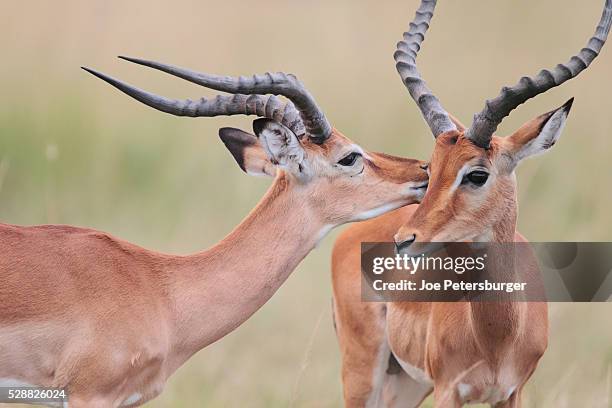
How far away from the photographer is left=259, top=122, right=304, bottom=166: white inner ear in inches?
295

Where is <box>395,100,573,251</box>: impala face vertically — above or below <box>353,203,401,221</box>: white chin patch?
above

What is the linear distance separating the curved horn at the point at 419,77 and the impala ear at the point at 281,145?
0.86m

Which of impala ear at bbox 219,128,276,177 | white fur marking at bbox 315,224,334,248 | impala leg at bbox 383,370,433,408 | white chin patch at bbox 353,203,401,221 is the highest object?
impala ear at bbox 219,128,276,177

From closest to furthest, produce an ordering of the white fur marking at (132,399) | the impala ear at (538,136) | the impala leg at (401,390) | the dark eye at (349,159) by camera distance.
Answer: the white fur marking at (132,399), the impala ear at (538,136), the dark eye at (349,159), the impala leg at (401,390)

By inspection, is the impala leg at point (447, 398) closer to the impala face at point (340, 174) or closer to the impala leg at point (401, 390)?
the impala face at point (340, 174)

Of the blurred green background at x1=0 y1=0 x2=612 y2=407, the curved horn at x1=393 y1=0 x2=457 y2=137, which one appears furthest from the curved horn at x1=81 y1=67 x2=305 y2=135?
the blurred green background at x1=0 y1=0 x2=612 y2=407

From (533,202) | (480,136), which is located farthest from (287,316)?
(480,136)

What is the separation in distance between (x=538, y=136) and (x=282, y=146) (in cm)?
128

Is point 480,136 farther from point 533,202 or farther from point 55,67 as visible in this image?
point 55,67

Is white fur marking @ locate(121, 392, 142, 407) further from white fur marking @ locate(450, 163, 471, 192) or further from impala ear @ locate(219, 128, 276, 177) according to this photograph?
white fur marking @ locate(450, 163, 471, 192)

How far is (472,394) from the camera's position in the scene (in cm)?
776

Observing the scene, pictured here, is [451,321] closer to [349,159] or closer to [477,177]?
[477,177]

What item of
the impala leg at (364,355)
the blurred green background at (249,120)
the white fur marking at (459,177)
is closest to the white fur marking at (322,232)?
the white fur marking at (459,177)

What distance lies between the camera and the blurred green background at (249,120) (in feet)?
38.3
